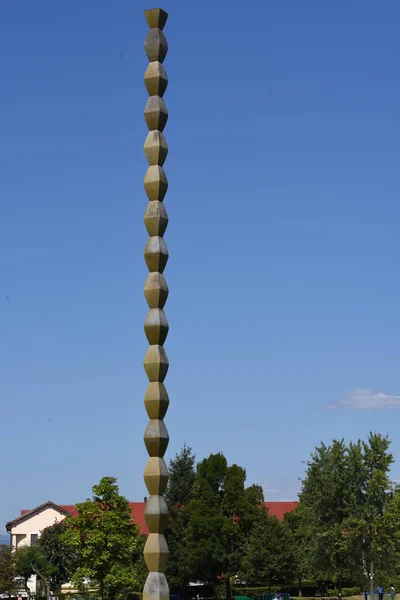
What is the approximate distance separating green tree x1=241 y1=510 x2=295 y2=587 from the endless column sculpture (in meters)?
59.6

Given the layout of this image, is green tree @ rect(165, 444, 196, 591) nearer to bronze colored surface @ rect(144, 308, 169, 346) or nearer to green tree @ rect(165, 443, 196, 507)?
green tree @ rect(165, 443, 196, 507)

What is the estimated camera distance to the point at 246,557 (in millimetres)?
75188

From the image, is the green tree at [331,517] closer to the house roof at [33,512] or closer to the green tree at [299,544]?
the green tree at [299,544]

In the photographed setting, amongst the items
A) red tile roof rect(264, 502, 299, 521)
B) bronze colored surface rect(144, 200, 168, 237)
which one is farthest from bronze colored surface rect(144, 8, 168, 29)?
red tile roof rect(264, 502, 299, 521)

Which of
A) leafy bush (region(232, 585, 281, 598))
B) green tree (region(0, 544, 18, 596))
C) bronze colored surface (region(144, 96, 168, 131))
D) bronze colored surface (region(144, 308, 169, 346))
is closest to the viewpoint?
bronze colored surface (region(144, 308, 169, 346))

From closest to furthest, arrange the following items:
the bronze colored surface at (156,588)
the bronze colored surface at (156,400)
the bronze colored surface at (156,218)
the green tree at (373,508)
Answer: the bronze colored surface at (156,588) → the bronze colored surface at (156,400) → the bronze colored surface at (156,218) → the green tree at (373,508)

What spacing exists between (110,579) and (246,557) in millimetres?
17212

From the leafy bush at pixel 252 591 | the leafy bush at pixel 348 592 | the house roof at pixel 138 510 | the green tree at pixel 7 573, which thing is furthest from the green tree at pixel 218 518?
the house roof at pixel 138 510

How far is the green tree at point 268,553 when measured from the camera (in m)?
75.1

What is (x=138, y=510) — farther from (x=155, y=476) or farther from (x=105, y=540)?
(x=155, y=476)

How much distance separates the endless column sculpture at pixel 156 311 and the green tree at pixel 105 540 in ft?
150

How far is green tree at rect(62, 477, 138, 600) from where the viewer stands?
61594mm

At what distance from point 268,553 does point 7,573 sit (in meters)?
23.5

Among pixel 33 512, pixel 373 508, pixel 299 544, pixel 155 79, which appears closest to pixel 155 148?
pixel 155 79
